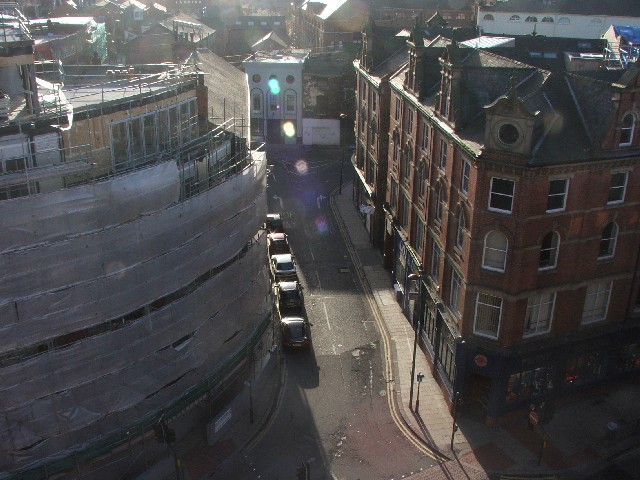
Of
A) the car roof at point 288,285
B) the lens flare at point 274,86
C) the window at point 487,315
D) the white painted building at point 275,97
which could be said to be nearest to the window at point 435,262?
the window at point 487,315

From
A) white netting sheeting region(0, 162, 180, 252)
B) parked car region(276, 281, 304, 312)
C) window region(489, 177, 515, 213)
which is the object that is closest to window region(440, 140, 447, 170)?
window region(489, 177, 515, 213)

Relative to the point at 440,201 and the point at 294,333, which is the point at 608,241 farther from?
the point at 294,333

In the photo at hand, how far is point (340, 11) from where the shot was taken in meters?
100

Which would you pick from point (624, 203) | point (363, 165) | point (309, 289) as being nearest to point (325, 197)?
point (363, 165)

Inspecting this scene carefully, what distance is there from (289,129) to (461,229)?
49.8 meters

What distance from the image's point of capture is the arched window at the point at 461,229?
30.8 metres

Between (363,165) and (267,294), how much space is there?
23.5 meters

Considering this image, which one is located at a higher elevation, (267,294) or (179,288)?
(179,288)

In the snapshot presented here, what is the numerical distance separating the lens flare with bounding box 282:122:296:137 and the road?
90.4 ft

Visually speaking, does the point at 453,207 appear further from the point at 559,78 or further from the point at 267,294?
the point at 267,294

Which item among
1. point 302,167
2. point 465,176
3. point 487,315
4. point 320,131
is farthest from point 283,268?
point 320,131

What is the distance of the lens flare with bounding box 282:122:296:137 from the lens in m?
78.2

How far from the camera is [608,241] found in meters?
31.3

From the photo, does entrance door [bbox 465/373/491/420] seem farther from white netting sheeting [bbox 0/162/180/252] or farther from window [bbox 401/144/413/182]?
white netting sheeting [bbox 0/162/180/252]
